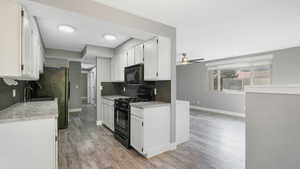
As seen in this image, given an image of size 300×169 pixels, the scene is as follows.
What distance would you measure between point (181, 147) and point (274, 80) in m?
4.60

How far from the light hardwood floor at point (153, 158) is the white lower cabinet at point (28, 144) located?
2.67 ft

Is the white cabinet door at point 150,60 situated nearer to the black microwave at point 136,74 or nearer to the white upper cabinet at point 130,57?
the black microwave at point 136,74

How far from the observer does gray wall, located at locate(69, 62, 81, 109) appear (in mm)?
6188

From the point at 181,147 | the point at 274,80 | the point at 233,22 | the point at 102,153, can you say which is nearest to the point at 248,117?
the point at 181,147

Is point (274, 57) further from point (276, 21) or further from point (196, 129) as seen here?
point (196, 129)

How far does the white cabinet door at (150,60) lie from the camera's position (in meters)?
2.71

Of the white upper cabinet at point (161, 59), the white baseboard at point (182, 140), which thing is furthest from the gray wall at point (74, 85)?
the white baseboard at point (182, 140)

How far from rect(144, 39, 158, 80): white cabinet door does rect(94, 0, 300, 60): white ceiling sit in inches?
20.8

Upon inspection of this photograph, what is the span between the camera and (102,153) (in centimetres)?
255

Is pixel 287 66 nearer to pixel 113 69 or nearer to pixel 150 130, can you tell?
pixel 150 130

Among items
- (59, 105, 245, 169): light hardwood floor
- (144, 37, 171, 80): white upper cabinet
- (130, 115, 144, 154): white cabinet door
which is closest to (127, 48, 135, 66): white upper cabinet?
(144, 37, 171, 80): white upper cabinet

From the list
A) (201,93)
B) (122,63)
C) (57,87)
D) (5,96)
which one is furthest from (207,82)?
(5,96)

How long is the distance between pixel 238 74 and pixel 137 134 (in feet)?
17.7

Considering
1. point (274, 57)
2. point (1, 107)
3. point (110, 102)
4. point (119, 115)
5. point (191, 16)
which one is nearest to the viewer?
point (1, 107)
